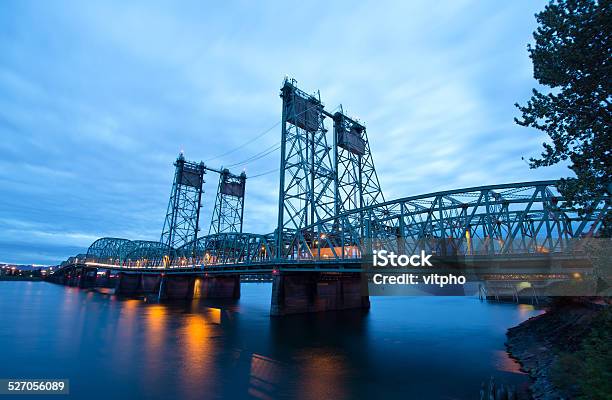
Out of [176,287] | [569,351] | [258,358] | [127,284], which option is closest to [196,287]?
[176,287]

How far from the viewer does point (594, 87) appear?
11984 millimetres

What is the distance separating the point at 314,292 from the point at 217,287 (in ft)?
134

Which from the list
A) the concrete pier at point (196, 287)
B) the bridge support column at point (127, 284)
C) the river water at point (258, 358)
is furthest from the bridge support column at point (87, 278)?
the river water at point (258, 358)

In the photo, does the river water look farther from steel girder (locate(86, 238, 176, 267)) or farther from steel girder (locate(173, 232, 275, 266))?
steel girder (locate(86, 238, 176, 267))

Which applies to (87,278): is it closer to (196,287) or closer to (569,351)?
(196,287)

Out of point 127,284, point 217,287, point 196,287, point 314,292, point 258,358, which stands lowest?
point 258,358

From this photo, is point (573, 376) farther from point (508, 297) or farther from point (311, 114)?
point (508, 297)

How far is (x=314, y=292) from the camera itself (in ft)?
153

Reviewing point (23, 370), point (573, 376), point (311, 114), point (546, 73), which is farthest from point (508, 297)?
point (23, 370)

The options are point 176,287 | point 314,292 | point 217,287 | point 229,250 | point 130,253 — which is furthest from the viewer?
point 130,253

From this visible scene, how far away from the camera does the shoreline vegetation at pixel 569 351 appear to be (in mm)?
10273

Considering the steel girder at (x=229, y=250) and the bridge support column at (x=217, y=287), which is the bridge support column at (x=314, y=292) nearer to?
the steel girder at (x=229, y=250)

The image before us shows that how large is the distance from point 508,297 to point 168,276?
85.1 m

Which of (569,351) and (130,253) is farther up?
(130,253)
